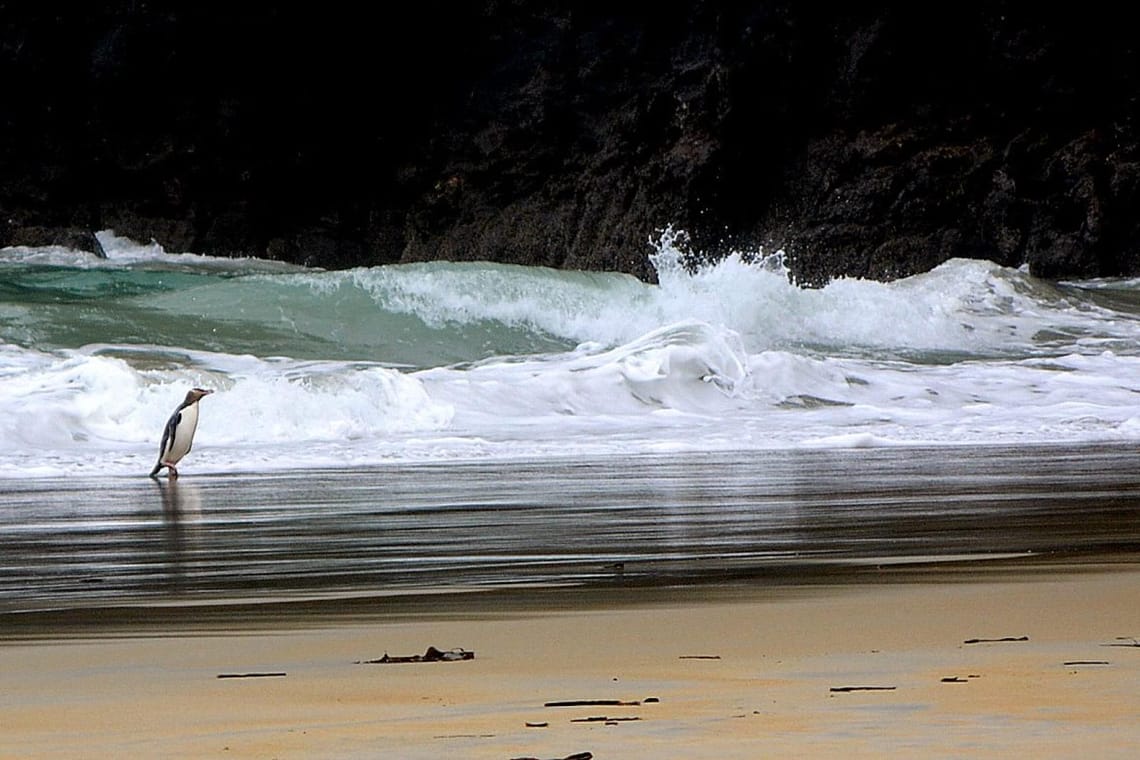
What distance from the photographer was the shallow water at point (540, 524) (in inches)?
141

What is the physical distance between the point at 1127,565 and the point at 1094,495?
1.87 metres

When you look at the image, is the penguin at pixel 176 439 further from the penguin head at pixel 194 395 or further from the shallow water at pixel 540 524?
the shallow water at pixel 540 524

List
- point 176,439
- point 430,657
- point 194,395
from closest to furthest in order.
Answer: point 430,657 → point 176,439 → point 194,395

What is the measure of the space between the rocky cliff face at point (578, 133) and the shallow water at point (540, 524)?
49.6 feet

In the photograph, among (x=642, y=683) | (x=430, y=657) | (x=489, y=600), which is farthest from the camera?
(x=489, y=600)

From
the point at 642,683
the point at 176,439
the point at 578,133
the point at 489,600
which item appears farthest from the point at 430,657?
the point at 578,133

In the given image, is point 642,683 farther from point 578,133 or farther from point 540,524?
point 578,133

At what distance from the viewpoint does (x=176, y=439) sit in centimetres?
732

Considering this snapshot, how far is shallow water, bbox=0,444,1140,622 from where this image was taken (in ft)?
11.7

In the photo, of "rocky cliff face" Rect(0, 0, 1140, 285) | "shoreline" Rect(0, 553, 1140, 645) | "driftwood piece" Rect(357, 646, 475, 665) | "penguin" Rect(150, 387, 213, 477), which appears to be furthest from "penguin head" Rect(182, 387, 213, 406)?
"rocky cliff face" Rect(0, 0, 1140, 285)

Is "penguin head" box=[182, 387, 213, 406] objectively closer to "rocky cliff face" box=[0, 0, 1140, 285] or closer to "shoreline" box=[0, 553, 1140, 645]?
"shoreline" box=[0, 553, 1140, 645]

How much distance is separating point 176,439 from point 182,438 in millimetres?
53

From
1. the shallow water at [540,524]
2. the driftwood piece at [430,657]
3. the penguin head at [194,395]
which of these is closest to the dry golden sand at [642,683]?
the driftwood piece at [430,657]

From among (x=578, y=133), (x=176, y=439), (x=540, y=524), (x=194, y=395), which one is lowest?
(x=540, y=524)
